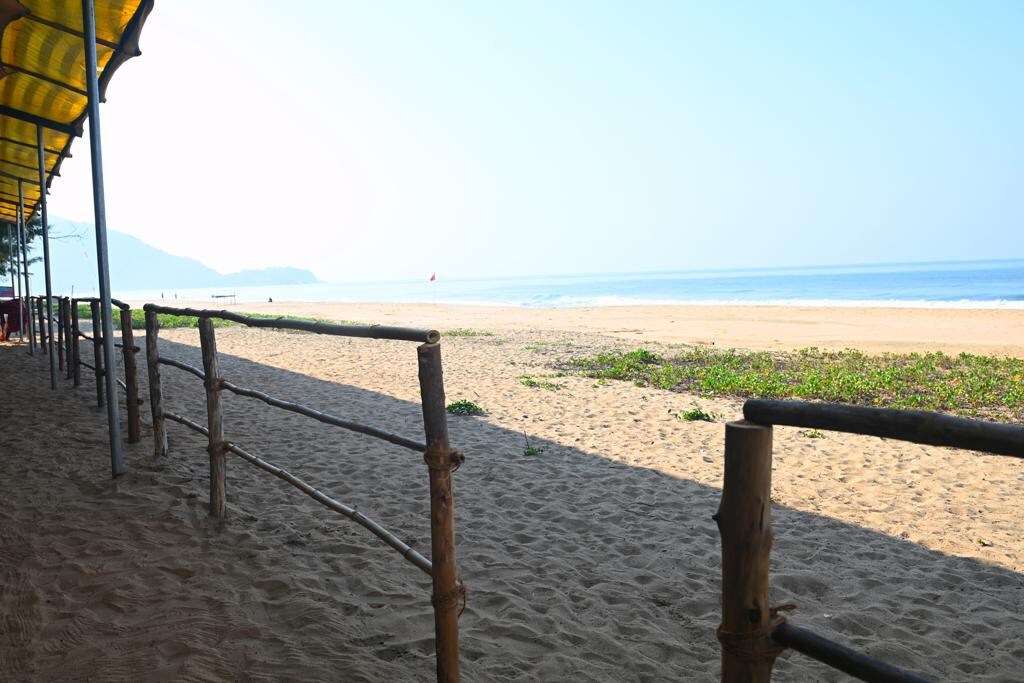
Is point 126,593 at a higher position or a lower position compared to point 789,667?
higher

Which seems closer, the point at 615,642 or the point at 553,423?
the point at 615,642

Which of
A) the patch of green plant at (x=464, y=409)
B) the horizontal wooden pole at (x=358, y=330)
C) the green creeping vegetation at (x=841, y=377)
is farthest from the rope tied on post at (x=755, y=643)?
the green creeping vegetation at (x=841, y=377)

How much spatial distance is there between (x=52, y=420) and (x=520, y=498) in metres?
4.27

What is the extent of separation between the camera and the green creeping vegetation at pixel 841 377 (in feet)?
Result: 23.4

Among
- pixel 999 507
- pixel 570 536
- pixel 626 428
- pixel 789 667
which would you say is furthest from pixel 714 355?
pixel 789 667

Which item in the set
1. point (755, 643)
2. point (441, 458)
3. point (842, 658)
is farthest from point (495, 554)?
point (842, 658)

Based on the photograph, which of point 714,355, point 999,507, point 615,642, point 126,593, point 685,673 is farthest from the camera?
point 714,355

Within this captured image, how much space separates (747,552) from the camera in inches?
50.0

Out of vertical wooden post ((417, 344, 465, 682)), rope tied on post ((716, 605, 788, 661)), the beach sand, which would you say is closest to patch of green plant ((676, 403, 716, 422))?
the beach sand

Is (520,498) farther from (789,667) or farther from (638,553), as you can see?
(789,667)

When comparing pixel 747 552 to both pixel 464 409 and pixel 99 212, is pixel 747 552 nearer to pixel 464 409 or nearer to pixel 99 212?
pixel 99 212

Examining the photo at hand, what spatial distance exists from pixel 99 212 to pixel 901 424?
435 centimetres

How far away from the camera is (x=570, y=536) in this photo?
367 cm

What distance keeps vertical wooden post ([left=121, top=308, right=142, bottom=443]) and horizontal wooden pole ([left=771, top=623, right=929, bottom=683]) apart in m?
4.58
